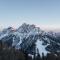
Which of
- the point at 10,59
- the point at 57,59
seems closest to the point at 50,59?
the point at 57,59

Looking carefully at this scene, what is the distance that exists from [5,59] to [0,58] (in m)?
3.66

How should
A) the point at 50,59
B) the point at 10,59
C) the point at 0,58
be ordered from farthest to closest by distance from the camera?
the point at 50,59 → the point at 10,59 → the point at 0,58

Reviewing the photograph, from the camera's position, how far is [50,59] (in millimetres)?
129500

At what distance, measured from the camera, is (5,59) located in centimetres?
8394

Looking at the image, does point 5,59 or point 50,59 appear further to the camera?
point 50,59

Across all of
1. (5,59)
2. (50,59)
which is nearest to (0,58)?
(5,59)

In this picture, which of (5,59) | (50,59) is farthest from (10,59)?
(50,59)

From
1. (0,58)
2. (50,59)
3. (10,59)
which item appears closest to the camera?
(0,58)

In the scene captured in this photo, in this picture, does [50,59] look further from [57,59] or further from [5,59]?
[5,59]

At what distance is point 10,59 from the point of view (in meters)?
87.1

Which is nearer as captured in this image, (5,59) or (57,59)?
(5,59)

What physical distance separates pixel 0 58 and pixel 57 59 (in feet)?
186

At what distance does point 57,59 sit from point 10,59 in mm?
49559

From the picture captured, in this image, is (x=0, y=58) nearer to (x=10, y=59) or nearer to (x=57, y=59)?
(x=10, y=59)
